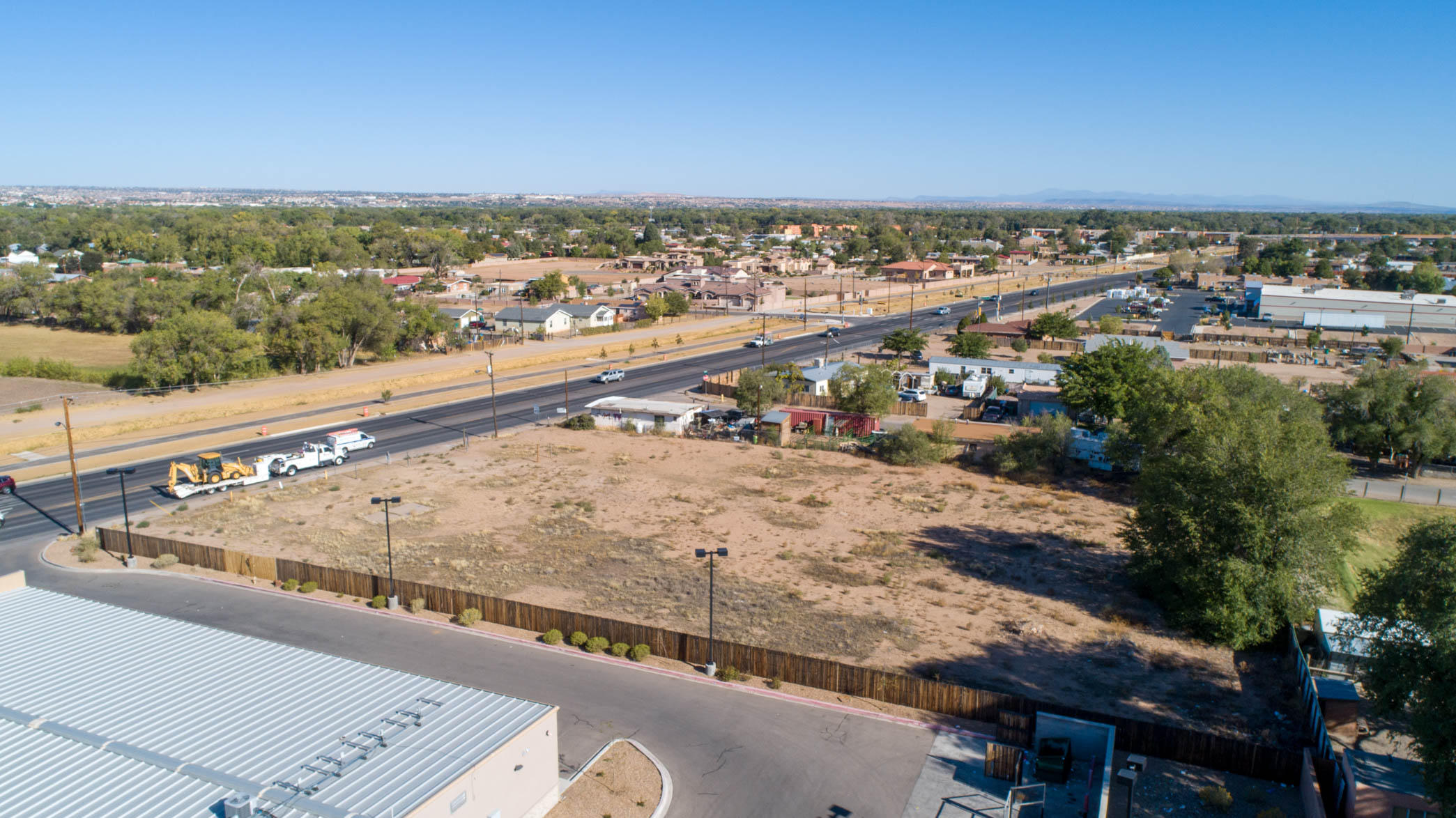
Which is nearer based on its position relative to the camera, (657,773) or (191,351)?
(657,773)

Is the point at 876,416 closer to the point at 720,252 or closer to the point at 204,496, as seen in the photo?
the point at 204,496

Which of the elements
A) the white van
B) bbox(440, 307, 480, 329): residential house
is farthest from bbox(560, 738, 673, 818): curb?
bbox(440, 307, 480, 329): residential house

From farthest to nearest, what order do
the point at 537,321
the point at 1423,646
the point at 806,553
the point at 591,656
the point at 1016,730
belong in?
the point at 537,321 → the point at 806,553 → the point at 591,656 → the point at 1016,730 → the point at 1423,646

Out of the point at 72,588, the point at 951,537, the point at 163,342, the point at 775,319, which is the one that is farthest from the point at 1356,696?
the point at 775,319

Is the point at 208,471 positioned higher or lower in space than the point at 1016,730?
higher

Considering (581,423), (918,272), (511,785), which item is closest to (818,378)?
(581,423)

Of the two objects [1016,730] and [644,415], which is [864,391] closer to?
[644,415]
